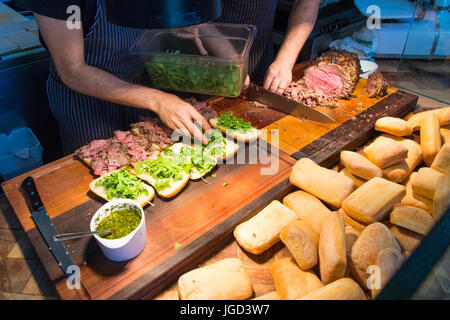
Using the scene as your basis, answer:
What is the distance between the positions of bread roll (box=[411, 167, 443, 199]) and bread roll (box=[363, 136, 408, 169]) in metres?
0.24

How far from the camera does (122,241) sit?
1793 millimetres

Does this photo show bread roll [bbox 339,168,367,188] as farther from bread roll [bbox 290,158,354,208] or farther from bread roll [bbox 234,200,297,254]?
bread roll [bbox 234,200,297,254]

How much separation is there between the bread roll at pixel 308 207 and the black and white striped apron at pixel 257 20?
Result: 2387mm

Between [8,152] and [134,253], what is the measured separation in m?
2.82

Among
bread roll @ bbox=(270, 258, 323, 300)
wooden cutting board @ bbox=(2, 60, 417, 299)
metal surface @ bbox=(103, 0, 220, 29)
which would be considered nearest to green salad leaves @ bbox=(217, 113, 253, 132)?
wooden cutting board @ bbox=(2, 60, 417, 299)

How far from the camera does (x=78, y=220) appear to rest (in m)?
2.19

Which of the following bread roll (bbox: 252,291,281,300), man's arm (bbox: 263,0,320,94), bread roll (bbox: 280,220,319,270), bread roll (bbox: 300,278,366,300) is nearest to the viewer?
bread roll (bbox: 300,278,366,300)

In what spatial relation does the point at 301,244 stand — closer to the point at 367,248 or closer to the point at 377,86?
the point at 367,248

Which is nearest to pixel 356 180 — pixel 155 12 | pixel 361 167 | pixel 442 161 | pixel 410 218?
pixel 361 167

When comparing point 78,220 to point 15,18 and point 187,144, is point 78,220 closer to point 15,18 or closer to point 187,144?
point 187,144

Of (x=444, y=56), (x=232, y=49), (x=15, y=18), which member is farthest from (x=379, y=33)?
(x=15, y=18)

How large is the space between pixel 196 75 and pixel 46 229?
1.78 metres

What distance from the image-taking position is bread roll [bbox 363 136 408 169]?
2.42 m

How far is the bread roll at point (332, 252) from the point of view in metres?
1.71
